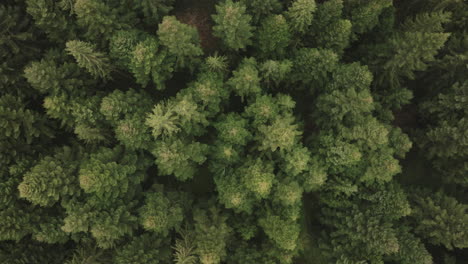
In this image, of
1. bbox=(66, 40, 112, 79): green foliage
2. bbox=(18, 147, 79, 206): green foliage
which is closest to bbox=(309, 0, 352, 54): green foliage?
bbox=(66, 40, 112, 79): green foliage

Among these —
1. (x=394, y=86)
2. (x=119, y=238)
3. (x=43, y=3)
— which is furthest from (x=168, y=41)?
(x=394, y=86)

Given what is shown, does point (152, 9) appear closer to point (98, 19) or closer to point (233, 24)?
point (98, 19)

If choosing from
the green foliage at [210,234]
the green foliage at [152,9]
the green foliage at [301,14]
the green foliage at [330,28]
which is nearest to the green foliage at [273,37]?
the green foliage at [301,14]

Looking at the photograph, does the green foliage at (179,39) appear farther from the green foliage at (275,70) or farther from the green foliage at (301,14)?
the green foliage at (301,14)

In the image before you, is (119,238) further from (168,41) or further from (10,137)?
(168,41)

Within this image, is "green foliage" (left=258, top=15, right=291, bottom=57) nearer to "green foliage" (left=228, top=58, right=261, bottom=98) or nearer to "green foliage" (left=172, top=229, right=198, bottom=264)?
"green foliage" (left=228, top=58, right=261, bottom=98)

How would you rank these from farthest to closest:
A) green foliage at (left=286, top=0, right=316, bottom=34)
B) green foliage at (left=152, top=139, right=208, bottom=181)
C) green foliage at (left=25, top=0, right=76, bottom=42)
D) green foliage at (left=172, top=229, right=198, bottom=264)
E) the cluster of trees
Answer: green foliage at (left=286, top=0, right=316, bottom=34)
green foliage at (left=25, top=0, right=76, bottom=42)
green foliage at (left=172, top=229, right=198, bottom=264)
the cluster of trees
green foliage at (left=152, top=139, right=208, bottom=181)

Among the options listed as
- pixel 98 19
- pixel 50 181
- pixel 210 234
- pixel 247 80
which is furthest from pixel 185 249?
pixel 98 19
